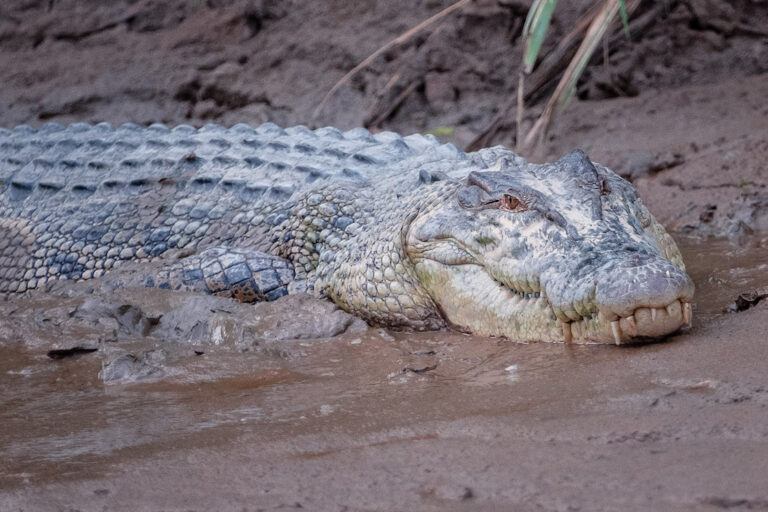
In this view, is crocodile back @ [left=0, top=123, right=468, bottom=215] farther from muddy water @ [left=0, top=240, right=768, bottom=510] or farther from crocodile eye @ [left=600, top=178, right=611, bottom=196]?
muddy water @ [left=0, top=240, right=768, bottom=510]

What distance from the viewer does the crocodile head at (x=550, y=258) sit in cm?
256

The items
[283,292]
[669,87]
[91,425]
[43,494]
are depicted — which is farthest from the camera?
[669,87]

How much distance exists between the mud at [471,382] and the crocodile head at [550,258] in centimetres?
10

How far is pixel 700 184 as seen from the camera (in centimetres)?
523

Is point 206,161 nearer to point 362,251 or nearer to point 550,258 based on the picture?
point 362,251

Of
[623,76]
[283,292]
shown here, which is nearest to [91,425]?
[283,292]

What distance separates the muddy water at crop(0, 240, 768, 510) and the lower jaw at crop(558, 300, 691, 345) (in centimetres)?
4

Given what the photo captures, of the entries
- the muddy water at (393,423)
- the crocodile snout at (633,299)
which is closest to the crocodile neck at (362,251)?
the muddy water at (393,423)

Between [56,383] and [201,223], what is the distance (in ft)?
5.21

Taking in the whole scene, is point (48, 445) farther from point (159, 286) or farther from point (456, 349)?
point (159, 286)

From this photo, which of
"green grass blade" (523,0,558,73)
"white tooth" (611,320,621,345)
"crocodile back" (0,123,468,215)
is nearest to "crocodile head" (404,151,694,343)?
"white tooth" (611,320,621,345)

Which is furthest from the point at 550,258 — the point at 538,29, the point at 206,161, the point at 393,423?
the point at 206,161

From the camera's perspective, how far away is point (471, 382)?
257 centimetres

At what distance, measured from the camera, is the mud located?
5.87ft
